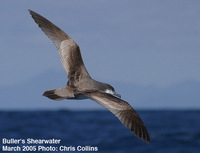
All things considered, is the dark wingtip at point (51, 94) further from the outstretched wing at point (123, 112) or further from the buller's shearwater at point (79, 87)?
the outstretched wing at point (123, 112)

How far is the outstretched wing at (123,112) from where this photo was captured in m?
9.30

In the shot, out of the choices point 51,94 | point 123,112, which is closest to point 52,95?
point 51,94

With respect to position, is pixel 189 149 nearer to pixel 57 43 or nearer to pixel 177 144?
pixel 177 144

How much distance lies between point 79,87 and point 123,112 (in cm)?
150

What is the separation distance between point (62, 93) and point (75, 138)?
1869 cm

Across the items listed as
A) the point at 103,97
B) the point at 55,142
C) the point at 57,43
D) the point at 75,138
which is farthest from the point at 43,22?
the point at 75,138

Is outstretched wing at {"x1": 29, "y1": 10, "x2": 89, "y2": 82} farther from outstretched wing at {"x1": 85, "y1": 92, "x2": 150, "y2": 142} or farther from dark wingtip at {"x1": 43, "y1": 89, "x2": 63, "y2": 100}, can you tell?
outstretched wing at {"x1": 85, "y1": 92, "x2": 150, "y2": 142}

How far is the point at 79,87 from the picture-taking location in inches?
412

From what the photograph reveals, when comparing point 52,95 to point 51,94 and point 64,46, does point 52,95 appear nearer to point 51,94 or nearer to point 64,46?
point 51,94

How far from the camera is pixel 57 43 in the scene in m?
12.2

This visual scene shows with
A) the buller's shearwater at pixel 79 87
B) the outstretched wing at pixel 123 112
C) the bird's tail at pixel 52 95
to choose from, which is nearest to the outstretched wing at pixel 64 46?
the buller's shearwater at pixel 79 87

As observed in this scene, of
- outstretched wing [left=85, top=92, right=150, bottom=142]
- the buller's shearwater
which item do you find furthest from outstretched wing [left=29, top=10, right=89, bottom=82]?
outstretched wing [left=85, top=92, right=150, bottom=142]

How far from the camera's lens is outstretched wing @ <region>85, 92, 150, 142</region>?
9.30 meters

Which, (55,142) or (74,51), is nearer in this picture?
(74,51)
